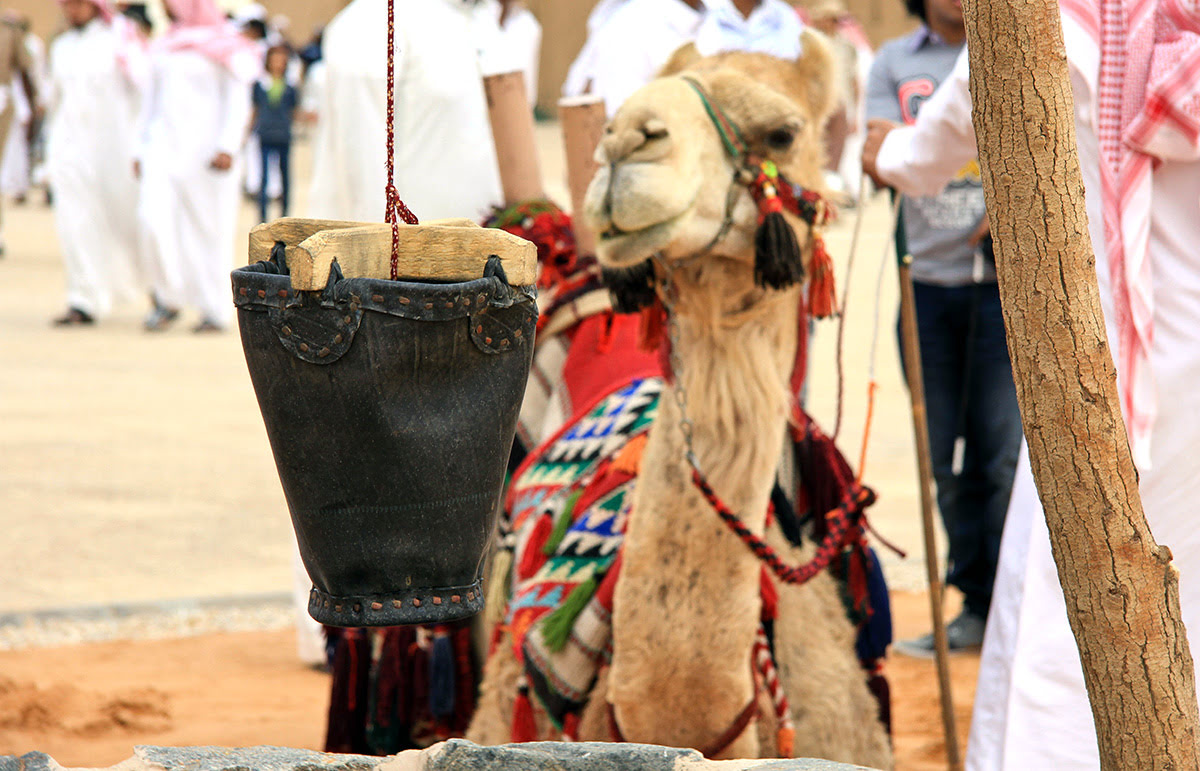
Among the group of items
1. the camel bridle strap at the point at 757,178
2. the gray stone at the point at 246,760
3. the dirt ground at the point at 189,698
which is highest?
the camel bridle strap at the point at 757,178

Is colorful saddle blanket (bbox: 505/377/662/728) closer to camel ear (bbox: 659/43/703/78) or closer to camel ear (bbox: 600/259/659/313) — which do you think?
camel ear (bbox: 600/259/659/313)

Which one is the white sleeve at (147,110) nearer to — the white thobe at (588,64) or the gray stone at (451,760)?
the white thobe at (588,64)

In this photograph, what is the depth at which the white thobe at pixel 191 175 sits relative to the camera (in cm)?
1149

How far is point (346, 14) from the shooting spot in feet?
15.5

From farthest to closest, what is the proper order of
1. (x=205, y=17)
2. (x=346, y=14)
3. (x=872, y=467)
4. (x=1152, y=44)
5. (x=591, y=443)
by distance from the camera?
(x=205, y=17) → (x=872, y=467) → (x=346, y=14) → (x=591, y=443) → (x=1152, y=44)

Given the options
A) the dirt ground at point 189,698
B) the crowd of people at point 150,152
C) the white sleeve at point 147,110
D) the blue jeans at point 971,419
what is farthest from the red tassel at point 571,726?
the white sleeve at point 147,110

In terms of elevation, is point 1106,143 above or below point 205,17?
below

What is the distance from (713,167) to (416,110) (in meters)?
1.80

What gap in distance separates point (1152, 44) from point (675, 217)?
2.94 ft

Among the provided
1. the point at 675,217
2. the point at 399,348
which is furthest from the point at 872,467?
the point at 399,348

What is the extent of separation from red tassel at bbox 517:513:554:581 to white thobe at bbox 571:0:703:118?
2.46 metres

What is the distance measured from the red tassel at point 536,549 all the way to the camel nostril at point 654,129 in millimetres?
992

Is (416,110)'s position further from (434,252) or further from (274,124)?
(274,124)

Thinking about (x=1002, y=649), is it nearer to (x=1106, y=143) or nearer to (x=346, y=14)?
(x=1106, y=143)
